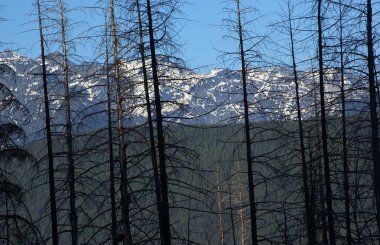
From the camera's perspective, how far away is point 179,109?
15.6m

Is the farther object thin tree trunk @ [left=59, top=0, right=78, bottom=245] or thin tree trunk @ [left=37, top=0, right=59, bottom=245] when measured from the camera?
thin tree trunk @ [left=59, top=0, right=78, bottom=245]

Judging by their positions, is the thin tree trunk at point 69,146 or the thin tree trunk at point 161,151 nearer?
the thin tree trunk at point 161,151

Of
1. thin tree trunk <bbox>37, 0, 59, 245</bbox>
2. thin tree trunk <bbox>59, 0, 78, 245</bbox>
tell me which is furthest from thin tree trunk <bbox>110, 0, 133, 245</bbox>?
thin tree trunk <bbox>59, 0, 78, 245</bbox>

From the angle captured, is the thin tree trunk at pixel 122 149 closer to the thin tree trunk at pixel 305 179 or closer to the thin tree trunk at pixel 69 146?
the thin tree trunk at pixel 69 146

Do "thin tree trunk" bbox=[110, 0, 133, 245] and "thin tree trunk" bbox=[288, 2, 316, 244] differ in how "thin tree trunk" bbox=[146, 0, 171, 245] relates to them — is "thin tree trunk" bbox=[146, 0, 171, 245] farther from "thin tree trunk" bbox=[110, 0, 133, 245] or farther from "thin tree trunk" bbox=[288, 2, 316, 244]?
"thin tree trunk" bbox=[288, 2, 316, 244]

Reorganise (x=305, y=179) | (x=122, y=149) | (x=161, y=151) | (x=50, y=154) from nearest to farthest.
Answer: (x=161, y=151) → (x=122, y=149) → (x=50, y=154) → (x=305, y=179)

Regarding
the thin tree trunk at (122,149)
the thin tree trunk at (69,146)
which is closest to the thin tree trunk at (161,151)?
the thin tree trunk at (122,149)

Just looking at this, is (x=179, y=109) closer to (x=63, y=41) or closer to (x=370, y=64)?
(x=370, y=64)

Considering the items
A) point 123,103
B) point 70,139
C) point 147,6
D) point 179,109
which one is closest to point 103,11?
point 147,6

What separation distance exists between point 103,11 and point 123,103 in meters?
2.74

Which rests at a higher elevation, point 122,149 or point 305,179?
point 122,149

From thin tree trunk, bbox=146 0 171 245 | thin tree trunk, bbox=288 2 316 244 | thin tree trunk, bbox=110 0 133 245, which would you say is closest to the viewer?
thin tree trunk, bbox=146 0 171 245

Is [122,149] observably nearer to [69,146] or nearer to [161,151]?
[161,151]

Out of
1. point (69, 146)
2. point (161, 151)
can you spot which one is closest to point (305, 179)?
point (161, 151)
